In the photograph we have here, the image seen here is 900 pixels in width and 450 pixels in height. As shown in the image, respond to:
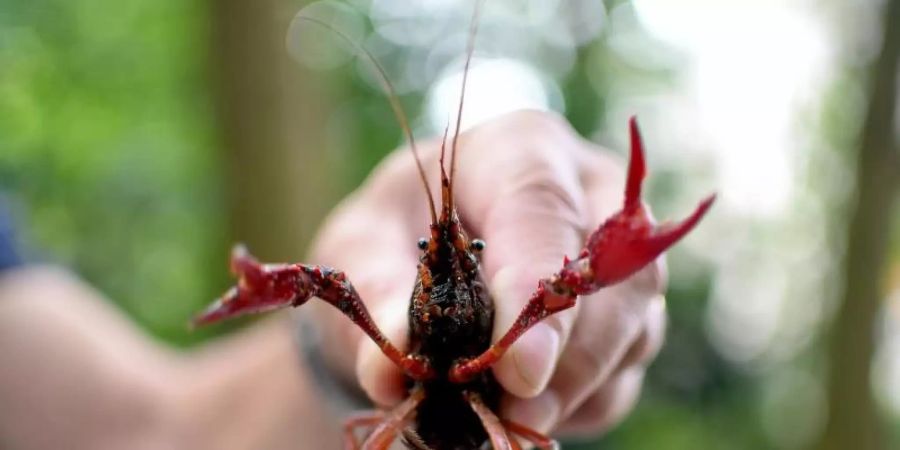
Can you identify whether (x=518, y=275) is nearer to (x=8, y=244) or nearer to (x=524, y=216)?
(x=524, y=216)

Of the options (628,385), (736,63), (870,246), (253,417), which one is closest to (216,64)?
(253,417)

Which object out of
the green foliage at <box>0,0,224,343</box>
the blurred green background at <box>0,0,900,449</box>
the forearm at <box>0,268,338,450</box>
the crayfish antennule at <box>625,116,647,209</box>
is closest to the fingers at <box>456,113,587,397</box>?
the crayfish antennule at <box>625,116,647,209</box>

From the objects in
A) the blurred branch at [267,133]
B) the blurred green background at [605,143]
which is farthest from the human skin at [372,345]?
the blurred green background at [605,143]

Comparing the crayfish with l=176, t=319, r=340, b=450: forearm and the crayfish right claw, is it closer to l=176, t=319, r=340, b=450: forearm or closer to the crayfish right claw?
the crayfish right claw

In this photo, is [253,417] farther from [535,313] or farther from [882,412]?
[882,412]

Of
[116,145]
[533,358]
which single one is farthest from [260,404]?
[116,145]

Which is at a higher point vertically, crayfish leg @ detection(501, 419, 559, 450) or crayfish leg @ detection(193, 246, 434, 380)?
crayfish leg @ detection(193, 246, 434, 380)
